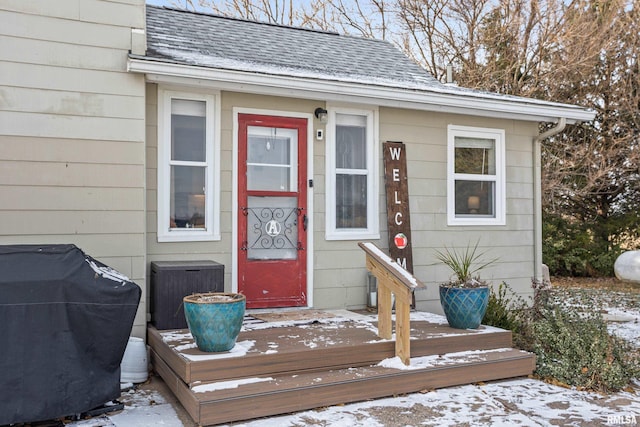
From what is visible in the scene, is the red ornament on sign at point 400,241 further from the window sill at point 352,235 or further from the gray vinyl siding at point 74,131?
the gray vinyl siding at point 74,131

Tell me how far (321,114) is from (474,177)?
6.87ft

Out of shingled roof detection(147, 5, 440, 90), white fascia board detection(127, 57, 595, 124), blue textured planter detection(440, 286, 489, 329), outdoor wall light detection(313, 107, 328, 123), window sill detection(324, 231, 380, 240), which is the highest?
shingled roof detection(147, 5, 440, 90)

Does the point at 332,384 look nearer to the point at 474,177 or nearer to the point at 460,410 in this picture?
the point at 460,410

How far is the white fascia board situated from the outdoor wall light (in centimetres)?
20

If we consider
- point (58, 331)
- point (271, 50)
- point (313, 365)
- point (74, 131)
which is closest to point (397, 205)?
point (271, 50)

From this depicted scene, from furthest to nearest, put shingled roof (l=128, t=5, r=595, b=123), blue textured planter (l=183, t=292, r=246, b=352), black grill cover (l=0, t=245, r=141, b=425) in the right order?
shingled roof (l=128, t=5, r=595, b=123), blue textured planter (l=183, t=292, r=246, b=352), black grill cover (l=0, t=245, r=141, b=425)

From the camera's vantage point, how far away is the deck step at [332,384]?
3340 mm

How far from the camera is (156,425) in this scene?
3.32 meters

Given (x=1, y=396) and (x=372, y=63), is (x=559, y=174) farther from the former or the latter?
(x=1, y=396)

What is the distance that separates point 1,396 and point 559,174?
1178 centimetres

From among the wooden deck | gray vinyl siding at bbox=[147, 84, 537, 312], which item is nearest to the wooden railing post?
the wooden deck

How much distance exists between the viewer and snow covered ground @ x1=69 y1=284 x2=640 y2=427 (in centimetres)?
340

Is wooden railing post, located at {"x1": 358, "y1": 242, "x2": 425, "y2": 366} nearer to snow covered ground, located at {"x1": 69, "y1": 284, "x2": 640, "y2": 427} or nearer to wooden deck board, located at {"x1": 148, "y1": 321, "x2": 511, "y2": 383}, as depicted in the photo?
wooden deck board, located at {"x1": 148, "y1": 321, "x2": 511, "y2": 383}

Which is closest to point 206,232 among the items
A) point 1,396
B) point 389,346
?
point 389,346
